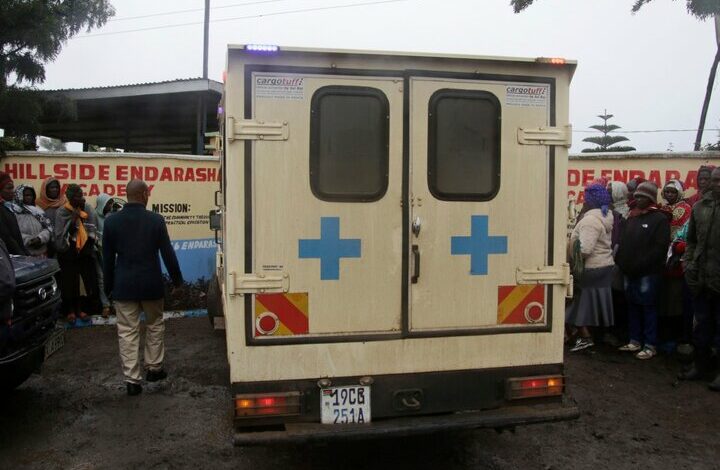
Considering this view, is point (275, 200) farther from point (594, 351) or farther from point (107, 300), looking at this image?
point (107, 300)

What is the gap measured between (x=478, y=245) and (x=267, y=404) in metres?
1.59

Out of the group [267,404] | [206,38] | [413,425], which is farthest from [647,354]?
Result: [206,38]

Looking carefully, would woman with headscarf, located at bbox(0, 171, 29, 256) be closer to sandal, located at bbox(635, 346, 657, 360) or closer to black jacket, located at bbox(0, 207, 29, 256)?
black jacket, located at bbox(0, 207, 29, 256)

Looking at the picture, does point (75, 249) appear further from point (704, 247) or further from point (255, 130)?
point (704, 247)

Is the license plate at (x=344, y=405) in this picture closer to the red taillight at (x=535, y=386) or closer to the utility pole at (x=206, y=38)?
the red taillight at (x=535, y=386)

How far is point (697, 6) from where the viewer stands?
1241 centimetres

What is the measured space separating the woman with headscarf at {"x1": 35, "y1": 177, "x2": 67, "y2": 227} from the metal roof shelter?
324 centimetres

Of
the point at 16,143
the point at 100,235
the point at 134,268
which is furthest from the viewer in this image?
the point at 16,143

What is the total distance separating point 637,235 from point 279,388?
448cm

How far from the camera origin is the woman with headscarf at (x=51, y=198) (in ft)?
24.7

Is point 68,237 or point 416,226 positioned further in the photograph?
point 68,237

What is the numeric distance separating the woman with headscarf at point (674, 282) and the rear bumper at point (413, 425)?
3.42 meters

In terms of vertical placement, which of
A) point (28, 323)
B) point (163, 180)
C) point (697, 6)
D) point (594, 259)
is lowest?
point (28, 323)

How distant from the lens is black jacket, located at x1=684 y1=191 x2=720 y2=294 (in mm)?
5203
